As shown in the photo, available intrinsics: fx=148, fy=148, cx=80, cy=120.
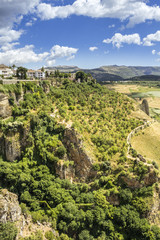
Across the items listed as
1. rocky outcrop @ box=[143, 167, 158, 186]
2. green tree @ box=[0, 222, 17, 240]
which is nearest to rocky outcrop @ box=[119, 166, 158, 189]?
rocky outcrop @ box=[143, 167, 158, 186]

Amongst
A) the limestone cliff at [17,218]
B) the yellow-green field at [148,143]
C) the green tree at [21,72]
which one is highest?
the green tree at [21,72]

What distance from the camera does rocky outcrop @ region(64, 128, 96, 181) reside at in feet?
135

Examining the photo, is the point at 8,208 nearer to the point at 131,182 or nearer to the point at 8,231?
the point at 8,231

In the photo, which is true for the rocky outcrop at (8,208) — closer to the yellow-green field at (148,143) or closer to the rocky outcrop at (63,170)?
the rocky outcrop at (63,170)

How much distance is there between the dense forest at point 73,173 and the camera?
1256 inches

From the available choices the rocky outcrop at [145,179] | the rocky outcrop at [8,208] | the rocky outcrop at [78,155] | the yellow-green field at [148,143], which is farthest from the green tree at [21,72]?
the rocky outcrop at [145,179]

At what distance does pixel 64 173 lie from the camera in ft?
133

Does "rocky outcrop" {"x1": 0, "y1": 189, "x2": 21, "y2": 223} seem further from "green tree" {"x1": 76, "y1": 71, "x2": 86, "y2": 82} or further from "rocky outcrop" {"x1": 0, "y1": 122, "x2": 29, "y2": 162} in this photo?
"green tree" {"x1": 76, "y1": 71, "x2": 86, "y2": 82}

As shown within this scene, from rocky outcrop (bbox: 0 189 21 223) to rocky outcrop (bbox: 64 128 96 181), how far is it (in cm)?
1798

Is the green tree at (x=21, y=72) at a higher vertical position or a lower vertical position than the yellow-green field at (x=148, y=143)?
higher

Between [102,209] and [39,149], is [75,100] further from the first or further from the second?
[102,209]

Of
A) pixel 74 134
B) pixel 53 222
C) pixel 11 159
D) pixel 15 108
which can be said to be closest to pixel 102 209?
pixel 53 222

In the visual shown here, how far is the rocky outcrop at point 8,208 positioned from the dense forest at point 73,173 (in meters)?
1.61

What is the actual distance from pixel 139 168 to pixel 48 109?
108 ft
